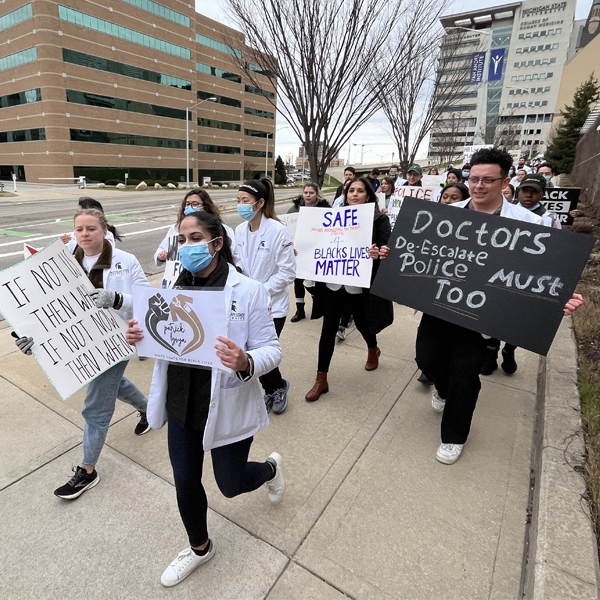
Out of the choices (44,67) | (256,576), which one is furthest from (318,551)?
(44,67)

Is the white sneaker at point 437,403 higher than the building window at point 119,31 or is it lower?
lower

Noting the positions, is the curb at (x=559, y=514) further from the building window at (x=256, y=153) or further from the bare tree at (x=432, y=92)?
the building window at (x=256, y=153)

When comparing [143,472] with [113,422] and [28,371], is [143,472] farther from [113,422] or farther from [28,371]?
[28,371]

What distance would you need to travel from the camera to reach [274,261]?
3451mm

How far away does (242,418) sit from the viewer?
6.39ft

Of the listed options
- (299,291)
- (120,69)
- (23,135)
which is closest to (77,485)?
(299,291)

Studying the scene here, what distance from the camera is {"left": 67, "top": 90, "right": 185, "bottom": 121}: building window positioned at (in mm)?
39731

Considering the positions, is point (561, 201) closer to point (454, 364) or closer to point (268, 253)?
point (454, 364)

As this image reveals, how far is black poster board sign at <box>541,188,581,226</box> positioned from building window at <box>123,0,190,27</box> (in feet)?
166

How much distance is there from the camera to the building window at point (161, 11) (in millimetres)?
43000

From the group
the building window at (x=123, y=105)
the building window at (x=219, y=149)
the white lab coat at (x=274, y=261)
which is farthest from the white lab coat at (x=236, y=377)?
the building window at (x=219, y=149)

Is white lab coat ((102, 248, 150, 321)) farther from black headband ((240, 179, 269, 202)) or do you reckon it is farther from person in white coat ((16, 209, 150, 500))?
black headband ((240, 179, 269, 202))

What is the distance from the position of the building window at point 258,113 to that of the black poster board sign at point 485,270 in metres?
68.2

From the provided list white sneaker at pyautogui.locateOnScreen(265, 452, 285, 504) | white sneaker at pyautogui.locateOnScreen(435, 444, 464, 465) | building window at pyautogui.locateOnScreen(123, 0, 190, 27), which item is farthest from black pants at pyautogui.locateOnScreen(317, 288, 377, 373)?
building window at pyautogui.locateOnScreen(123, 0, 190, 27)
